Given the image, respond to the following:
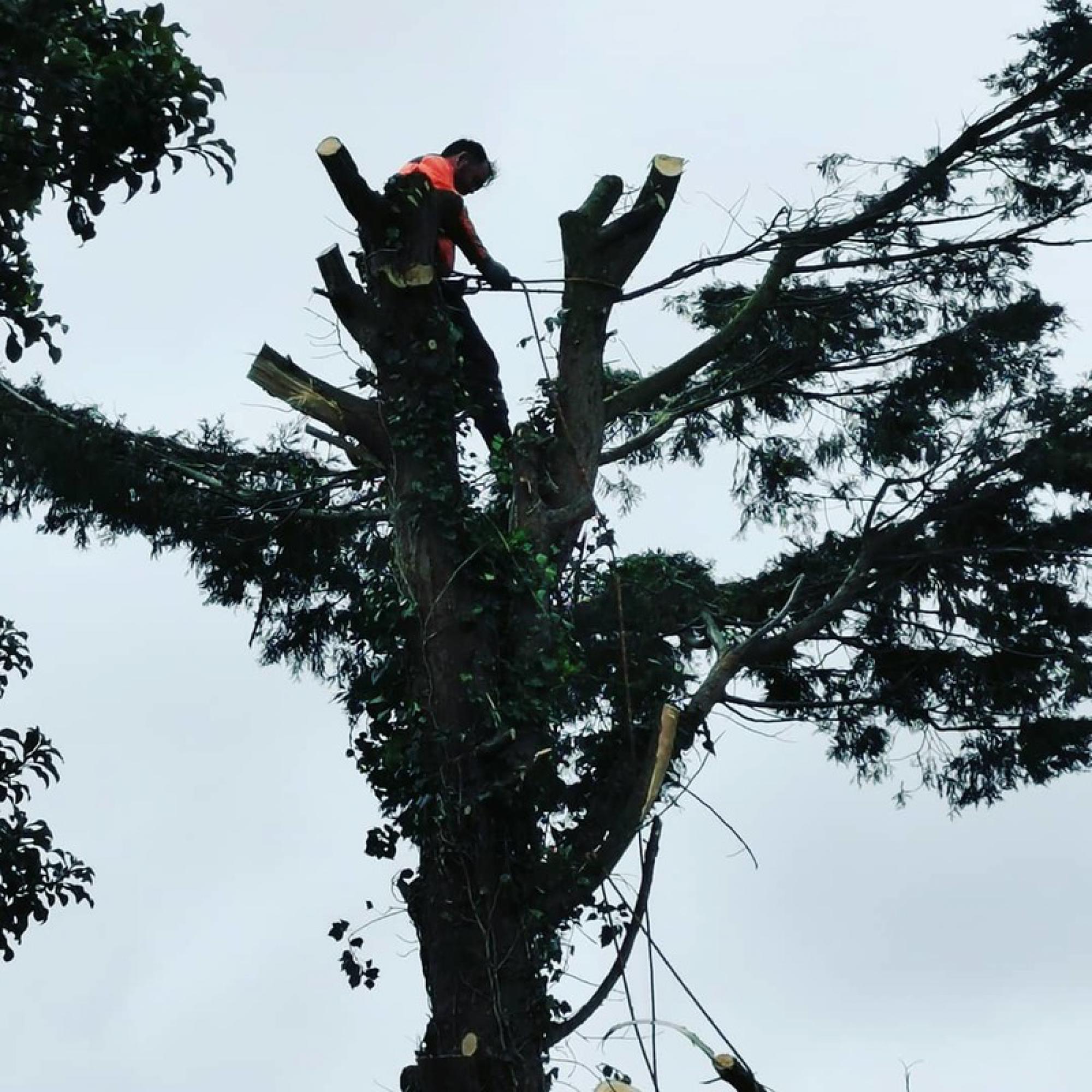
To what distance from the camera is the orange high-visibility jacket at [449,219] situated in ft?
22.2

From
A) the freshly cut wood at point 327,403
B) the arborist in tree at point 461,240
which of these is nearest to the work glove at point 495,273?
the arborist in tree at point 461,240

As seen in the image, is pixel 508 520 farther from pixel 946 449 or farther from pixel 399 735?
pixel 946 449

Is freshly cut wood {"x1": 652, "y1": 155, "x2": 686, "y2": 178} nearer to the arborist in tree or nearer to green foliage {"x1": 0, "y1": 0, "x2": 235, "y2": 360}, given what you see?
the arborist in tree

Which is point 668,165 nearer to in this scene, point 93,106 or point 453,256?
point 453,256

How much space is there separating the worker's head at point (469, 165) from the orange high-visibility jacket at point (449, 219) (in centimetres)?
4

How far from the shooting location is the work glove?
22.7ft

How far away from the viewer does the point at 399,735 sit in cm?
630

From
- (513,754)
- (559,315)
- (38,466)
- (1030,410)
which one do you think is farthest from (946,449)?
(38,466)

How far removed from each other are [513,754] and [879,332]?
377cm

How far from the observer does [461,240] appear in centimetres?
693

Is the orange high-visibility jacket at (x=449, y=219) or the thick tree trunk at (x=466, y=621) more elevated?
the orange high-visibility jacket at (x=449, y=219)

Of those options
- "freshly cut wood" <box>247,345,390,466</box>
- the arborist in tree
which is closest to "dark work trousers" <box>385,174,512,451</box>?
the arborist in tree

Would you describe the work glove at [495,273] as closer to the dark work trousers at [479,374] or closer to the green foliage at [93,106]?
the dark work trousers at [479,374]

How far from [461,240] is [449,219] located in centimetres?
14
